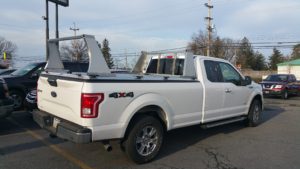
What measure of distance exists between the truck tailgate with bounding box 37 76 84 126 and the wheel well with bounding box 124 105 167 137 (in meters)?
0.89

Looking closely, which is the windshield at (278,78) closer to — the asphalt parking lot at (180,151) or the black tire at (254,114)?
the black tire at (254,114)

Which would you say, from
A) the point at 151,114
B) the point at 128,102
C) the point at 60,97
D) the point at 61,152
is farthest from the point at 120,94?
the point at 61,152

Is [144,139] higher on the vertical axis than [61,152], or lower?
higher

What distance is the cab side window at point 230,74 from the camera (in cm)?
701

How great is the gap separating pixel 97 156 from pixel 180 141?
204 cm

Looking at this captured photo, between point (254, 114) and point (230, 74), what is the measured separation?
1716mm

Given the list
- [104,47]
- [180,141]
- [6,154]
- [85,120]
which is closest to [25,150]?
[6,154]

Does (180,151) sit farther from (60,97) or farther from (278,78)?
(278,78)

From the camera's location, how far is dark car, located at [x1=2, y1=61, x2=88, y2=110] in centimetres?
Result: 940

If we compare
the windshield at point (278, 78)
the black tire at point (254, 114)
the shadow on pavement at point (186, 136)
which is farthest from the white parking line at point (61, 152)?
the windshield at point (278, 78)

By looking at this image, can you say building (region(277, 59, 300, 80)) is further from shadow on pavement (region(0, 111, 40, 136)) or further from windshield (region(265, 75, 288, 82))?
shadow on pavement (region(0, 111, 40, 136))

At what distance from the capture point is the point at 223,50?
8588 centimetres

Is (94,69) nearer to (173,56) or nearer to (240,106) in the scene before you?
(173,56)

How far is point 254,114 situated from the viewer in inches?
321
